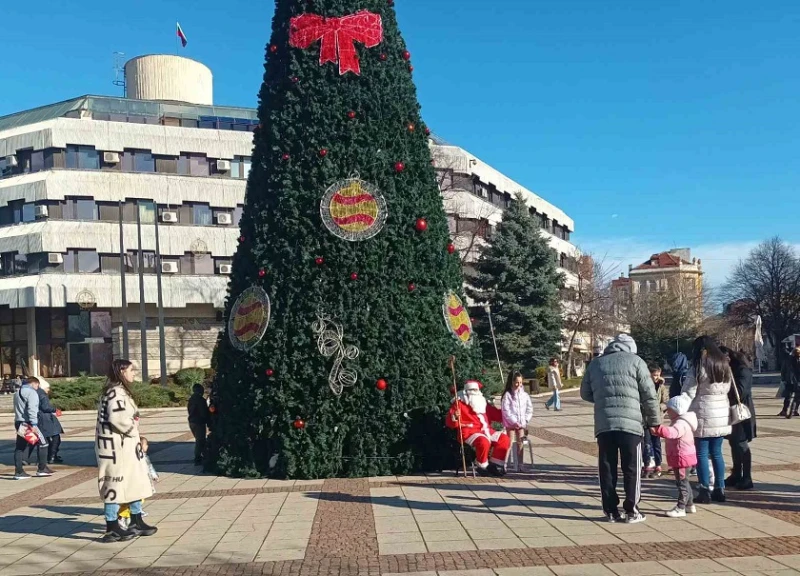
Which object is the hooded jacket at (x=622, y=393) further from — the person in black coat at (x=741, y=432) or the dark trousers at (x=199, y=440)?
the dark trousers at (x=199, y=440)

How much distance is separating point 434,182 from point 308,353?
10.5 feet

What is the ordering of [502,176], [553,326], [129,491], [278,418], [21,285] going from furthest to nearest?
1. [502,176]
2. [21,285]
3. [553,326]
4. [278,418]
5. [129,491]

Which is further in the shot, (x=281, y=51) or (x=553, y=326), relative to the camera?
(x=553, y=326)

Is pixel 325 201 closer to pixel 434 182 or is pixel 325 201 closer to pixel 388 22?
pixel 434 182

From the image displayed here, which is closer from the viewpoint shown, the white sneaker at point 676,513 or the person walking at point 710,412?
the white sneaker at point 676,513

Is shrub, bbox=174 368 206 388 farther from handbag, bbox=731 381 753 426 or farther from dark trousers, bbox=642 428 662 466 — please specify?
handbag, bbox=731 381 753 426

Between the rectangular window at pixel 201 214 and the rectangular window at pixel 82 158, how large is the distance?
5801mm

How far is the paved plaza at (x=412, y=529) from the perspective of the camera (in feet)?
19.0

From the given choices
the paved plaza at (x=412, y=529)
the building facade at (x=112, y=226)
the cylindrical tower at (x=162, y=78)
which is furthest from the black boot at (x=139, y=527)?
the cylindrical tower at (x=162, y=78)

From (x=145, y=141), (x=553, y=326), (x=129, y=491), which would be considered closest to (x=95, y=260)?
(x=145, y=141)

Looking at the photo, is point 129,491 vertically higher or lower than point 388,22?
lower

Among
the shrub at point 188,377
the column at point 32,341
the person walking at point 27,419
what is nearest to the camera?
the person walking at point 27,419

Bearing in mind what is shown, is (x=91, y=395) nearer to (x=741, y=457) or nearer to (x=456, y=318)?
(x=456, y=318)

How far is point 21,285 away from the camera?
40.1 m
